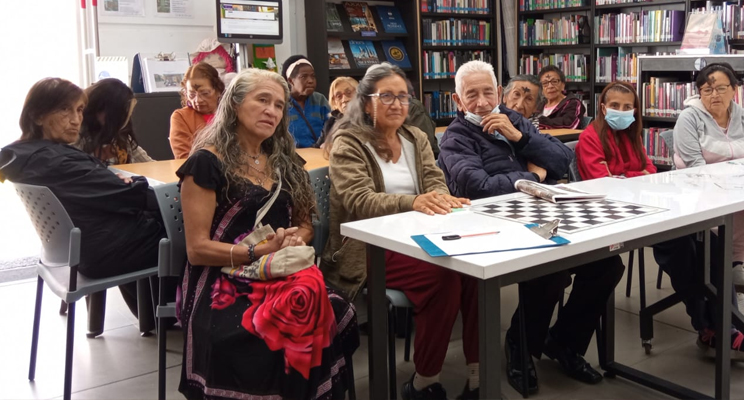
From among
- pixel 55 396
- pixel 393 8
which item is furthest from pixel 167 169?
pixel 393 8

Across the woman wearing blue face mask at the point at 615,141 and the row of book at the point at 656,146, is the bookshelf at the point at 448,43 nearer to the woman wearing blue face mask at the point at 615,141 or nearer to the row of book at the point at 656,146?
the row of book at the point at 656,146

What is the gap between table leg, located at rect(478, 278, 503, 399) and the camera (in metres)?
1.73

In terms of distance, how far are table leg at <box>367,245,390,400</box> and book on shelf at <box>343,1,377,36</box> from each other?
15.8 ft

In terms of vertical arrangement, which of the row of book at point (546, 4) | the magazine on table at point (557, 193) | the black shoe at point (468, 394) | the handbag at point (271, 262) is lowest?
the black shoe at point (468, 394)

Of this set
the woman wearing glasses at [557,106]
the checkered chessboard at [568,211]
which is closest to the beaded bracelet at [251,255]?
the checkered chessboard at [568,211]

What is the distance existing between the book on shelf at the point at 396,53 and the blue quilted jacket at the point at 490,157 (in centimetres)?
401

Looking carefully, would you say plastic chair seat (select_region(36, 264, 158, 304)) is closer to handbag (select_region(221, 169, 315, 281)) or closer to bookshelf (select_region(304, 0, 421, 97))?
handbag (select_region(221, 169, 315, 281))

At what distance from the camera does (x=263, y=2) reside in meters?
5.46

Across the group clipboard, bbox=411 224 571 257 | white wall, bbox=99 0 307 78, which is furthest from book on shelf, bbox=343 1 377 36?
clipboard, bbox=411 224 571 257

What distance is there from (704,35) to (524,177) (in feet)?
11.4

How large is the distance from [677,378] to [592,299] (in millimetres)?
475

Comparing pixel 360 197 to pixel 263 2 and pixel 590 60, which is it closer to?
pixel 263 2

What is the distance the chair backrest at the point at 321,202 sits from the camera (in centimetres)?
253

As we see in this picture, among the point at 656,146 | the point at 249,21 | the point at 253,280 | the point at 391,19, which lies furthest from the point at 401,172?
the point at 391,19
